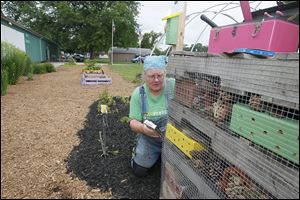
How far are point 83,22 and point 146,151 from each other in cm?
3016

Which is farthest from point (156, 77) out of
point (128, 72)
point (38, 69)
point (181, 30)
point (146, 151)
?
point (128, 72)

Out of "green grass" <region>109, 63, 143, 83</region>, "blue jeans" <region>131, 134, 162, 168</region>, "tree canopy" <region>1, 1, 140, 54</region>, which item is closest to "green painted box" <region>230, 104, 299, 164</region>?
"blue jeans" <region>131, 134, 162, 168</region>

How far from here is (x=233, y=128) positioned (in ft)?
4.64

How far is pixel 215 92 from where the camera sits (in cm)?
164

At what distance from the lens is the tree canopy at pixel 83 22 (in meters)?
29.9

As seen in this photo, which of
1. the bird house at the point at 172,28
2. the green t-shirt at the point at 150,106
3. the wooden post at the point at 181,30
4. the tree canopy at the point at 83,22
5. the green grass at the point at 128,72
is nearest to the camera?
the wooden post at the point at 181,30

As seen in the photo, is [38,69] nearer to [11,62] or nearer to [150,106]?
[11,62]

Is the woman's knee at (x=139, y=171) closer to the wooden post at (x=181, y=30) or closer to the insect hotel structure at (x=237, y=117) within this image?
the insect hotel structure at (x=237, y=117)

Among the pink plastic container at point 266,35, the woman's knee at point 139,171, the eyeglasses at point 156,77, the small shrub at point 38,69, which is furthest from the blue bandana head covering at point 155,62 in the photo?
the small shrub at point 38,69

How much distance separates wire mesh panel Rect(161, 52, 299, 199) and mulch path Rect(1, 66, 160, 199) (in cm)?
64

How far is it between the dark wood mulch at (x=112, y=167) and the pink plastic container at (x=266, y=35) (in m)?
1.51

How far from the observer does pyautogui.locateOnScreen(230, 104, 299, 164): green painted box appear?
1.08 m

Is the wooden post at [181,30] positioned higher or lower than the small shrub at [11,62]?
higher

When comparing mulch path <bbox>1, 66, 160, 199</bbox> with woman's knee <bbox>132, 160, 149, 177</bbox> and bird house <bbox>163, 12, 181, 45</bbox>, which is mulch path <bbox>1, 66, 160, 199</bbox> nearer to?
woman's knee <bbox>132, 160, 149, 177</bbox>
